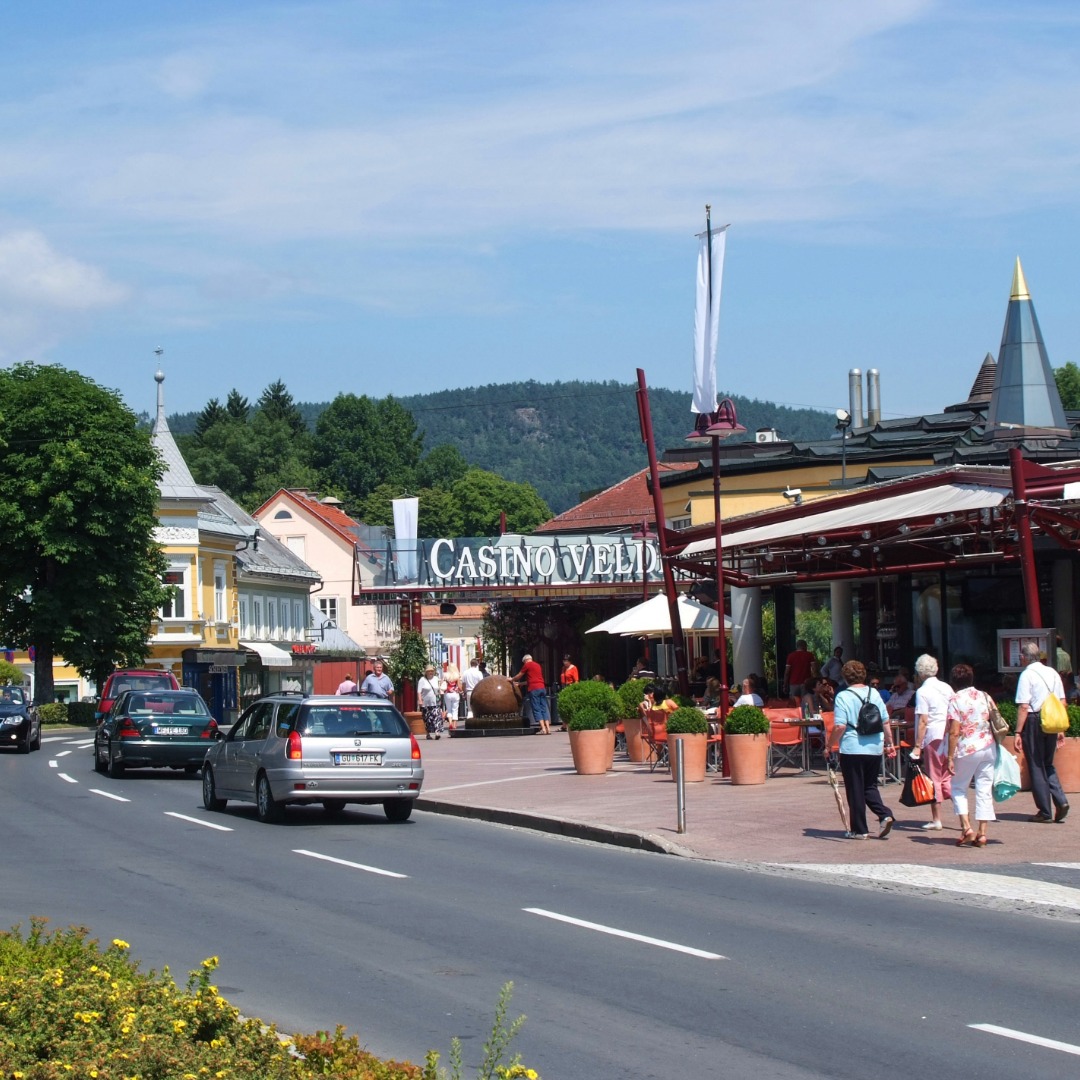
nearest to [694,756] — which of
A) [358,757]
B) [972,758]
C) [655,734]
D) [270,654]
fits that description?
→ [655,734]

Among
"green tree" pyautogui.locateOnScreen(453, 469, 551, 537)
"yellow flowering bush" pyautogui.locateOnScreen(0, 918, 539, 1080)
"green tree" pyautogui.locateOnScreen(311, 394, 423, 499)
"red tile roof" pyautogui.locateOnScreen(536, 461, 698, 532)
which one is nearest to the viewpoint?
"yellow flowering bush" pyautogui.locateOnScreen(0, 918, 539, 1080)

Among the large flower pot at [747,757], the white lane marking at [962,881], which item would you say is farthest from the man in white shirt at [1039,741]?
the large flower pot at [747,757]

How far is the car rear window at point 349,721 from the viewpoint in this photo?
18828mm

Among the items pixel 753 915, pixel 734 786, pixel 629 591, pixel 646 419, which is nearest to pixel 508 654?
pixel 629 591

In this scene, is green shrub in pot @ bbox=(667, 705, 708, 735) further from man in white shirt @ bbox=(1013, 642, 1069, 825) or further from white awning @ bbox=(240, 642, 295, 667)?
white awning @ bbox=(240, 642, 295, 667)

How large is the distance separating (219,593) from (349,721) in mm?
57307

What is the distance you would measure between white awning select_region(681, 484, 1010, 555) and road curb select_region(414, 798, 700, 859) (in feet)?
19.0

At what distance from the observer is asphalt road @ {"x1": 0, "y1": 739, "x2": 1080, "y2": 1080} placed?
295 inches

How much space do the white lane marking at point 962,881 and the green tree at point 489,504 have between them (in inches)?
4291

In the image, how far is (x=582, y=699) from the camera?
24.2 metres

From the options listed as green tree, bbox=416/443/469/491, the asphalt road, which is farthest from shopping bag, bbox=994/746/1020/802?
green tree, bbox=416/443/469/491

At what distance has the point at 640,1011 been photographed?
27.0 feet

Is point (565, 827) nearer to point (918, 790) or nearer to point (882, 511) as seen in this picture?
point (918, 790)

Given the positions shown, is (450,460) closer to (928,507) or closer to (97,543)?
(97,543)
